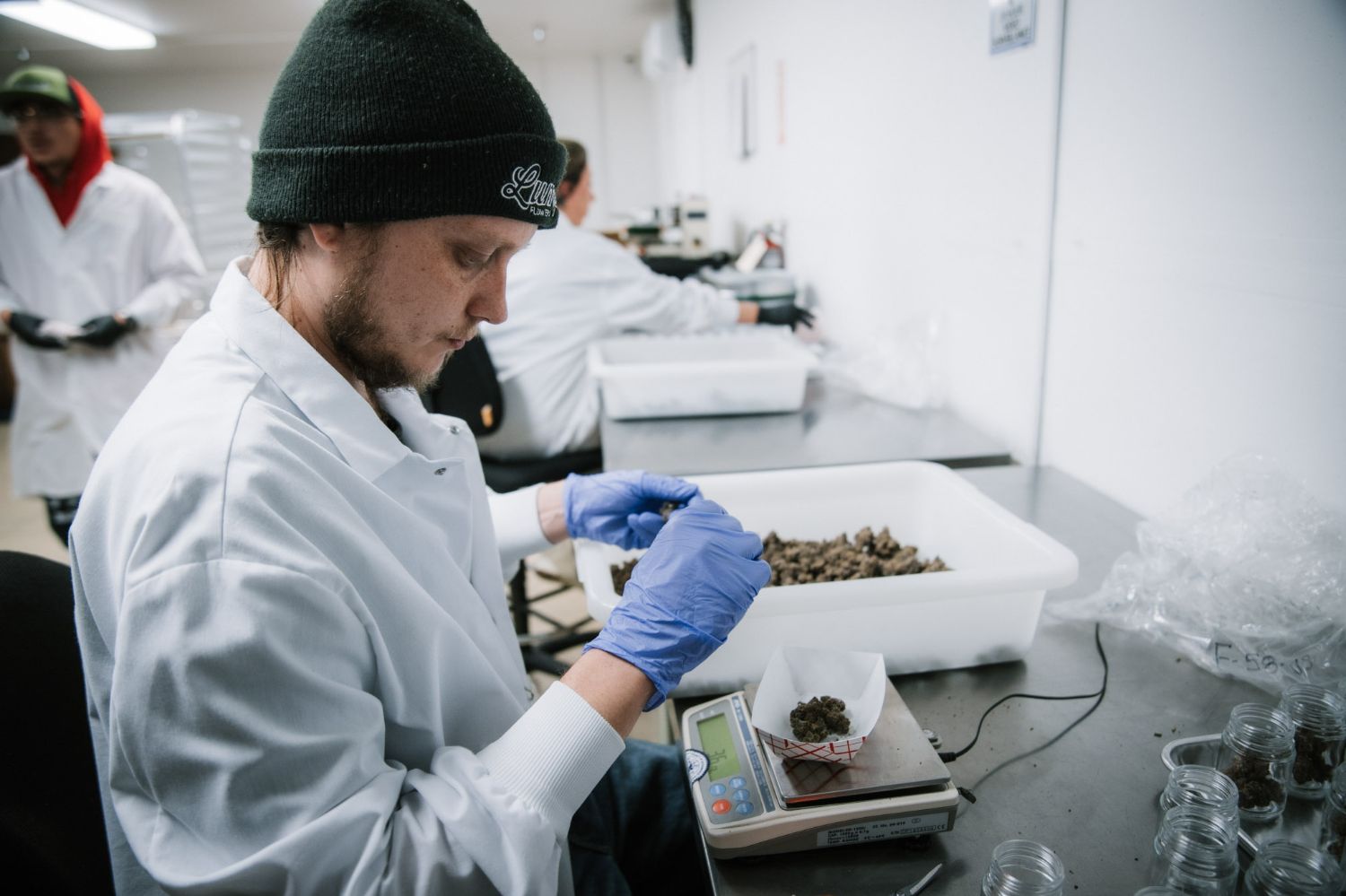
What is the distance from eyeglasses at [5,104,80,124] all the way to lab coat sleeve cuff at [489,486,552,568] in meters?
2.50

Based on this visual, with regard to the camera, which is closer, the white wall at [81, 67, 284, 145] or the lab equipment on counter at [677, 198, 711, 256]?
the lab equipment on counter at [677, 198, 711, 256]

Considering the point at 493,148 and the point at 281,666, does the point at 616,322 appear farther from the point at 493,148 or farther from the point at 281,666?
the point at 281,666

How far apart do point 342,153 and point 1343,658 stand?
1228mm

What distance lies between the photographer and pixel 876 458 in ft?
5.40

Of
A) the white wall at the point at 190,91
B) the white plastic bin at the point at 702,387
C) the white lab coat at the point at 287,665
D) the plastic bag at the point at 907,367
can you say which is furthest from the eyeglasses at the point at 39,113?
the white wall at the point at 190,91

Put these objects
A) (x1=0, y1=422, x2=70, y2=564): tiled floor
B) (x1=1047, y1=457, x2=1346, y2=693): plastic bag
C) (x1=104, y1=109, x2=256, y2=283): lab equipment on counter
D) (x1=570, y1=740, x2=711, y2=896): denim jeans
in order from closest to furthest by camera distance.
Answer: (x1=1047, y1=457, x2=1346, y2=693): plastic bag
(x1=570, y1=740, x2=711, y2=896): denim jeans
(x1=0, y1=422, x2=70, y2=564): tiled floor
(x1=104, y1=109, x2=256, y2=283): lab equipment on counter

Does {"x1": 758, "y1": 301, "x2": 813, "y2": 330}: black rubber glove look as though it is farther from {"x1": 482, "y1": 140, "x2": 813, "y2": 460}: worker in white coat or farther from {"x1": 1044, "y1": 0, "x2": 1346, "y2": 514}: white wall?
{"x1": 1044, "y1": 0, "x2": 1346, "y2": 514}: white wall

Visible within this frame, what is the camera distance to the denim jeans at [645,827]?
104cm

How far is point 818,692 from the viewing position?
2.88 ft

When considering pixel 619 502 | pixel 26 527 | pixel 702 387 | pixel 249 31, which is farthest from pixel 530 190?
pixel 249 31

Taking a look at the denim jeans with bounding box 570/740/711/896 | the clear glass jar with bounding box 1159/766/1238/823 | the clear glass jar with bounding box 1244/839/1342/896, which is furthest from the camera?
the denim jeans with bounding box 570/740/711/896

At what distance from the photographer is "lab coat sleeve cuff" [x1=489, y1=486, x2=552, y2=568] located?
1.30m

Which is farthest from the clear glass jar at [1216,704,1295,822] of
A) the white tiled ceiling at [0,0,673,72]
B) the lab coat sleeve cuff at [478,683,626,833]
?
the white tiled ceiling at [0,0,673,72]

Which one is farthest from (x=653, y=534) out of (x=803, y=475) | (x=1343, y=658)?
(x=1343, y=658)
